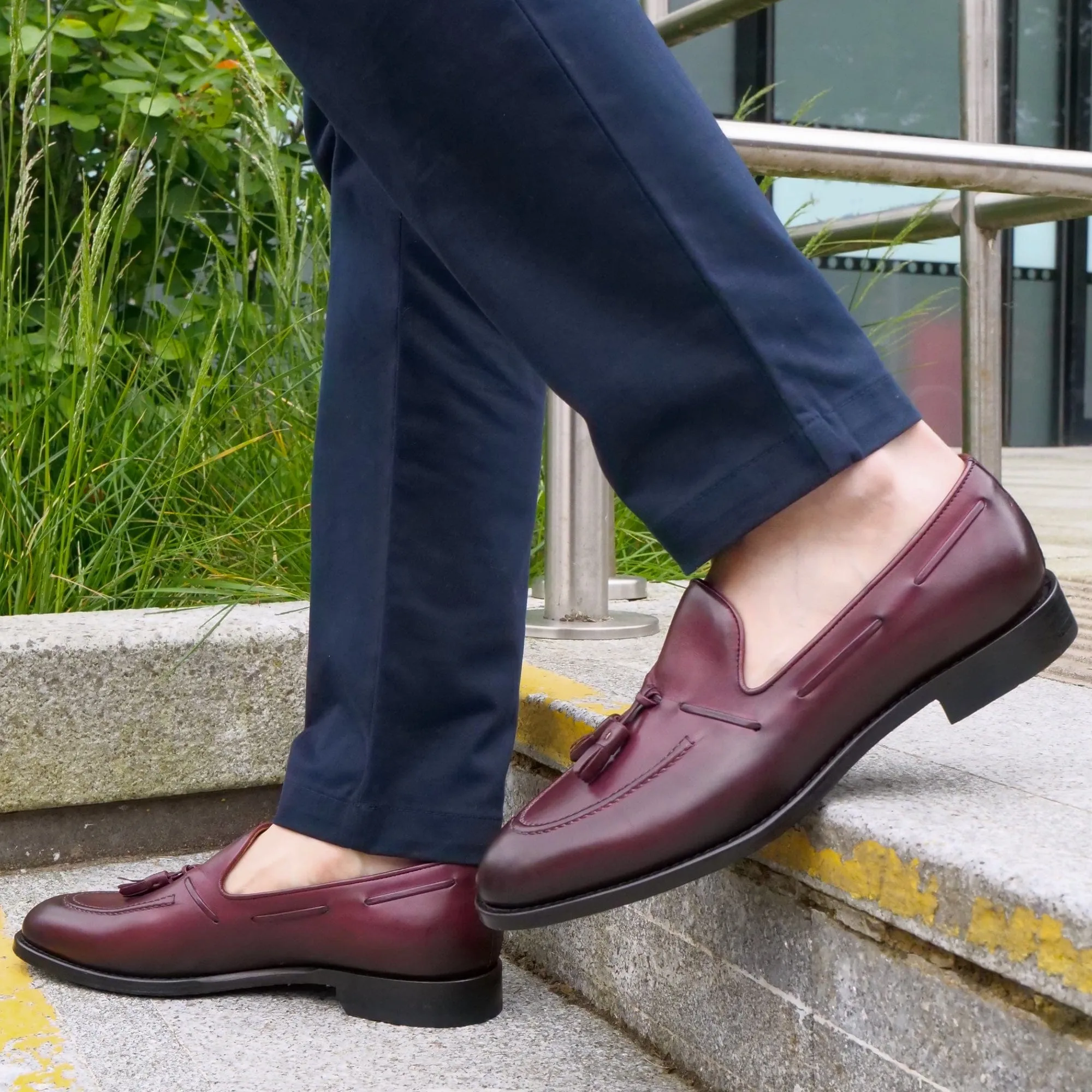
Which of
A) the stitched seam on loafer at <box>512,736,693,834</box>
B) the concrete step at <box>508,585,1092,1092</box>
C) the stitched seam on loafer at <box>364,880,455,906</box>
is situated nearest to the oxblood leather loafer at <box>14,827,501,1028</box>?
the stitched seam on loafer at <box>364,880,455,906</box>

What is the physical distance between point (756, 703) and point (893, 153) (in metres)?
0.55

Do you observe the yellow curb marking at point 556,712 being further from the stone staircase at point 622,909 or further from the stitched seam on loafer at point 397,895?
the stitched seam on loafer at point 397,895

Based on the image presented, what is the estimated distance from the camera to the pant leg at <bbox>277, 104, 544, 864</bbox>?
Answer: 106cm

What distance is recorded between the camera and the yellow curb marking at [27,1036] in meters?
0.99

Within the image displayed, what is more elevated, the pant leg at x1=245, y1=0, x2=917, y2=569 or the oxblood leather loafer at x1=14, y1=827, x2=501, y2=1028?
the pant leg at x1=245, y1=0, x2=917, y2=569

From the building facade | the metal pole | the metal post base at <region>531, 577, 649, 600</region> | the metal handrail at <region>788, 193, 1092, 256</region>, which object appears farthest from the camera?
the building facade

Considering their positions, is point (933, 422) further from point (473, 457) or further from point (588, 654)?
point (473, 457)

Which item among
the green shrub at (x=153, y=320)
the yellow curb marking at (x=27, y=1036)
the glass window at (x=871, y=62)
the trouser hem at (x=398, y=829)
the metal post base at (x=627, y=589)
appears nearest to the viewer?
the yellow curb marking at (x=27, y=1036)

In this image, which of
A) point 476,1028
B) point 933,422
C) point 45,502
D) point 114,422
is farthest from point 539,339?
point 933,422

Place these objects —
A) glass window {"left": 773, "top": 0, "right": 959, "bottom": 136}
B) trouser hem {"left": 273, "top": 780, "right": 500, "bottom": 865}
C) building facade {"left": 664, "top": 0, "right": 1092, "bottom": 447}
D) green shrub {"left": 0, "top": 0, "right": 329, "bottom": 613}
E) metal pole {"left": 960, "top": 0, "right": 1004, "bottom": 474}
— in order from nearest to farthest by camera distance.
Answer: trouser hem {"left": 273, "top": 780, "right": 500, "bottom": 865} → metal pole {"left": 960, "top": 0, "right": 1004, "bottom": 474} → green shrub {"left": 0, "top": 0, "right": 329, "bottom": 613} → building facade {"left": 664, "top": 0, "right": 1092, "bottom": 447} → glass window {"left": 773, "top": 0, "right": 959, "bottom": 136}

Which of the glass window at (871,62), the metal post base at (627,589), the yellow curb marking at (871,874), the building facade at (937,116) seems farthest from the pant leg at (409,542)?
the glass window at (871,62)

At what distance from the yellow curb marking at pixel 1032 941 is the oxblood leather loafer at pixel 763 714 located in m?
0.14

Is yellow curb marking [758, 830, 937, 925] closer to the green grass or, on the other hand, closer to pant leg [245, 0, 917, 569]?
pant leg [245, 0, 917, 569]

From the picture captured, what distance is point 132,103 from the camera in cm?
236
